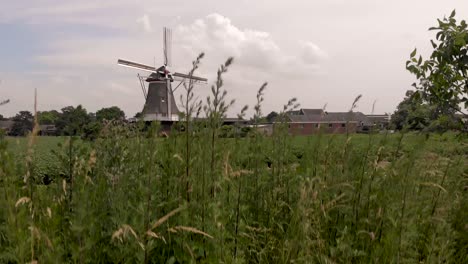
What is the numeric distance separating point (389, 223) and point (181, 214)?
1.41 meters

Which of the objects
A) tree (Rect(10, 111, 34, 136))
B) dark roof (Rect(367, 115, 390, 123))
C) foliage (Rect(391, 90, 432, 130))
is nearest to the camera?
tree (Rect(10, 111, 34, 136))

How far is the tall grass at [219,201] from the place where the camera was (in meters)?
2.10

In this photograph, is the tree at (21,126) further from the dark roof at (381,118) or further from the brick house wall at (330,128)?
the dark roof at (381,118)

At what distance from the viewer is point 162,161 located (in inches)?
116

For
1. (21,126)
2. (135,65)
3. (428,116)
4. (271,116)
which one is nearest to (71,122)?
(21,126)

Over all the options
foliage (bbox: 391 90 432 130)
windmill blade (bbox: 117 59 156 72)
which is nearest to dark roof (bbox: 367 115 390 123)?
foliage (bbox: 391 90 432 130)

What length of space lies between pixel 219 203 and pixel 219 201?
90 millimetres

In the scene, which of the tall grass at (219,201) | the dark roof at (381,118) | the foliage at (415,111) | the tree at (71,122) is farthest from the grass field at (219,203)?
the foliage at (415,111)

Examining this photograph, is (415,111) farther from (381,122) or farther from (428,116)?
(381,122)

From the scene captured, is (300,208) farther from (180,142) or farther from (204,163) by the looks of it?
(180,142)

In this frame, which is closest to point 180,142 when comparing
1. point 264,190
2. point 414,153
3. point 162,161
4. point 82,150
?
point 162,161

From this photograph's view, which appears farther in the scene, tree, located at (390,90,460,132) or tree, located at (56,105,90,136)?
tree, located at (390,90,460,132)

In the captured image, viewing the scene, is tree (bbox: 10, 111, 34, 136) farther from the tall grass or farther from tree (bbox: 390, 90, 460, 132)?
tree (bbox: 390, 90, 460, 132)

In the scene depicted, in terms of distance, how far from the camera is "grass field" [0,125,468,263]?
209cm
